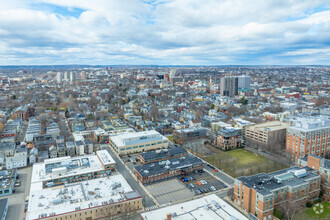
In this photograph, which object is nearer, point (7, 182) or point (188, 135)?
point (7, 182)

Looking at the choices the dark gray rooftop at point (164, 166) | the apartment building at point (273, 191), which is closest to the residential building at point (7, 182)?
the dark gray rooftop at point (164, 166)

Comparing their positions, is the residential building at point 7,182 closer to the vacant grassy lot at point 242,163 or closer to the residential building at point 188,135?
the vacant grassy lot at point 242,163

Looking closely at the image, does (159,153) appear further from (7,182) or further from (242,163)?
(7,182)

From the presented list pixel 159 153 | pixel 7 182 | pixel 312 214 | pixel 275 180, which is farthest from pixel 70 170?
pixel 312 214

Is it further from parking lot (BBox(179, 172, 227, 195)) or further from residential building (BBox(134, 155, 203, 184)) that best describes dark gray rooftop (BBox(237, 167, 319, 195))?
residential building (BBox(134, 155, 203, 184))

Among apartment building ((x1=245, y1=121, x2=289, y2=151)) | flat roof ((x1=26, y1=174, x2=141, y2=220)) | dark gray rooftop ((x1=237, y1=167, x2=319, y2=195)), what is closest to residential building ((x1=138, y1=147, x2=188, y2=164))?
flat roof ((x1=26, y1=174, x2=141, y2=220))
